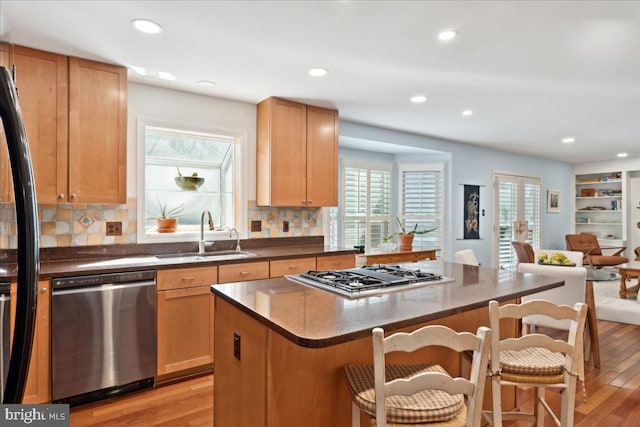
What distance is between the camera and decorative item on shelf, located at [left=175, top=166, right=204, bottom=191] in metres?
3.45

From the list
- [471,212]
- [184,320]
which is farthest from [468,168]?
[184,320]

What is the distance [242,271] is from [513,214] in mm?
5792

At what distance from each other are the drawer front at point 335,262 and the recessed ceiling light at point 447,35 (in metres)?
2.06

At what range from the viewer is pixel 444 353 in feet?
6.23

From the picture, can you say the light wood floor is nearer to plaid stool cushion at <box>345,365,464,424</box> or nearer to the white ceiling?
plaid stool cushion at <box>345,365,464,424</box>

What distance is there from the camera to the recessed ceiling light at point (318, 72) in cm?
284

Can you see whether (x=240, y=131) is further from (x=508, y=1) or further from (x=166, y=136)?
(x=508, y=1)

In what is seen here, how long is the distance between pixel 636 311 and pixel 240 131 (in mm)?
4727

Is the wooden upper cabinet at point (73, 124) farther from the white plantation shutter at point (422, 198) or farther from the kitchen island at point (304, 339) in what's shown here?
the white plantation shutter at point (422, 198)

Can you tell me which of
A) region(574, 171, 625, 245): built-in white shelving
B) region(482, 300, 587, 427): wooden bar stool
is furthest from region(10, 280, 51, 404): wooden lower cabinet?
region(574, 171, 625, 245): built-in white shelving

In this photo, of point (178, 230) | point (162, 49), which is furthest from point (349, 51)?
point (178, 230)

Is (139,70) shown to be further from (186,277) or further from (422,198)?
(422,198)

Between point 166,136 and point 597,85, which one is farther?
point 166,136

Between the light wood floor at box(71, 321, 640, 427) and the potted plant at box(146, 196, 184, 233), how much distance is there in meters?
1.32
